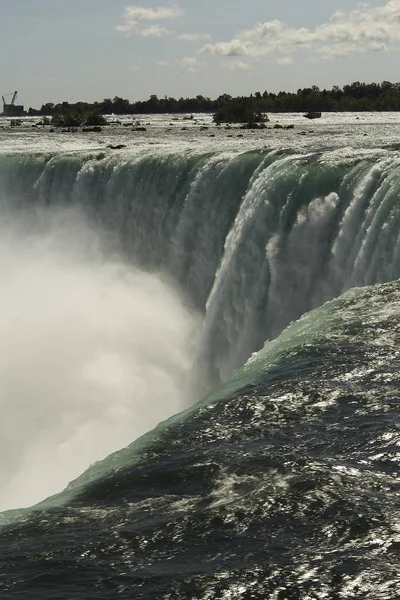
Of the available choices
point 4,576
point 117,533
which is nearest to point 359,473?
point 117,533

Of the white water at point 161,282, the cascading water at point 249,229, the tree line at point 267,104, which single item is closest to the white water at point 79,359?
the white water at point 161,282

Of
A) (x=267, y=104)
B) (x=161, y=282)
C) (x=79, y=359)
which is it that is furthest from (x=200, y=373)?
(x=267, y=104)

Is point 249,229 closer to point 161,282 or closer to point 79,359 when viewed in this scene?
point 161,282

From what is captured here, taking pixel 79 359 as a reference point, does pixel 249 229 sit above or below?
above

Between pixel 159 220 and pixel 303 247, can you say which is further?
pixel 159 220

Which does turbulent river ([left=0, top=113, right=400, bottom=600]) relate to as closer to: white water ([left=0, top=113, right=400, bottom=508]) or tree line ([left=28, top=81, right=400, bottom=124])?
white water ([left=0, top=113, right=400, bottom=508])

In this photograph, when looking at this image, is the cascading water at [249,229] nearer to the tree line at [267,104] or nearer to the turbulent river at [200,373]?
the turbulent river at [200,373]

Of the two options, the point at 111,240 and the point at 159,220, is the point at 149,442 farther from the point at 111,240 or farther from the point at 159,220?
the point at 111,240
